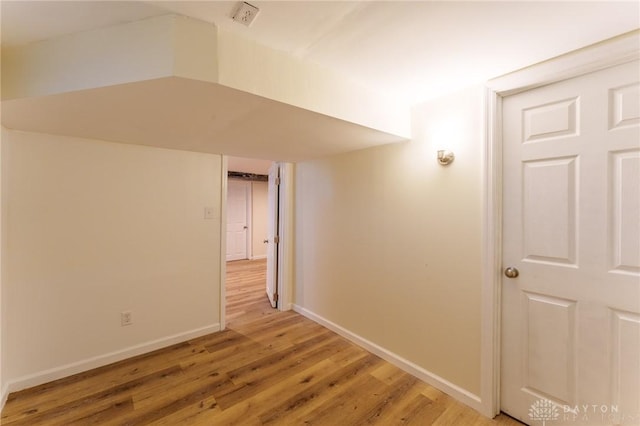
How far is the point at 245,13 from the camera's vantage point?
1139mm

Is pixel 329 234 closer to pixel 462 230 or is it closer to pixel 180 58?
pixel 462 230

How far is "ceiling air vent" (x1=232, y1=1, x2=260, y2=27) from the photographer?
43.3 inches

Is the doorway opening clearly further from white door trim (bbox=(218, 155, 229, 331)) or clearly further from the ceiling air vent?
the ceiling air vent

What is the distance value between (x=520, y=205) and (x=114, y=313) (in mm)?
3263

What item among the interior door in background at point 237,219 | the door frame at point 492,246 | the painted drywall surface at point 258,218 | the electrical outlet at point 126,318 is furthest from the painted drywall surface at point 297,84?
the painted drywall surface at point 258,218

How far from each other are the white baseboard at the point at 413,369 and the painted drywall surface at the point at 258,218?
14.1ft

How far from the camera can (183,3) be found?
1.08 metres

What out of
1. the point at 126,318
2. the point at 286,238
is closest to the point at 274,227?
the point at 286,238

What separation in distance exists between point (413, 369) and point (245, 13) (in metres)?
2.58

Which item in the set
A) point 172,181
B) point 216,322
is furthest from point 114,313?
point 172,181

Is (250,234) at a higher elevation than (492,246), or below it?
below

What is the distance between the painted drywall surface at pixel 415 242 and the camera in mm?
1764

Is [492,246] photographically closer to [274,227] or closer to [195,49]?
[195,49]

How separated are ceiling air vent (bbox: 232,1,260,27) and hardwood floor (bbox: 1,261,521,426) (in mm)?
2243
